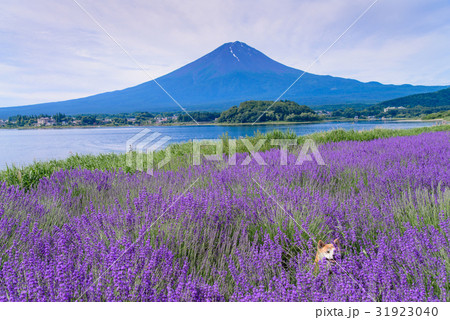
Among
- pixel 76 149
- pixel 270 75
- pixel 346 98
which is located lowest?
pixel 76 149

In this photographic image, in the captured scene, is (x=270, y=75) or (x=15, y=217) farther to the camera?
(x=270, y=75)

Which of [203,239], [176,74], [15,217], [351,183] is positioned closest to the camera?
[203,239]

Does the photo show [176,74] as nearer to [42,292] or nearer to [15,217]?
[15,217]

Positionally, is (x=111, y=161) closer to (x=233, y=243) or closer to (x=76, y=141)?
(x=76, y=141)

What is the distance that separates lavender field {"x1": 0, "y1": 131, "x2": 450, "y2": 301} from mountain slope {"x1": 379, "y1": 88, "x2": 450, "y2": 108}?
629 inches

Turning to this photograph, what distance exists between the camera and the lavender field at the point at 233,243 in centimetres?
144

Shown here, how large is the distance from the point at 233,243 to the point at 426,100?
27.4 metres

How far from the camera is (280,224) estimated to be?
236 centimetres

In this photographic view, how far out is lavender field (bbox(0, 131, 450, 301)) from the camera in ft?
4.74

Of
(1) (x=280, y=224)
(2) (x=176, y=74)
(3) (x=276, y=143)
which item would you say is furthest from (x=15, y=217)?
(2) (x=176, y=74)

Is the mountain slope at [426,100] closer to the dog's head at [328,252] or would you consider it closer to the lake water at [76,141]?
the lake water at [76,141]

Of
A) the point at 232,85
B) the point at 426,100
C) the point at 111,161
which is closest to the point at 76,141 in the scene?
the point at 111,161

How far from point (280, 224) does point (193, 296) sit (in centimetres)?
112

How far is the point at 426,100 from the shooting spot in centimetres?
2373
